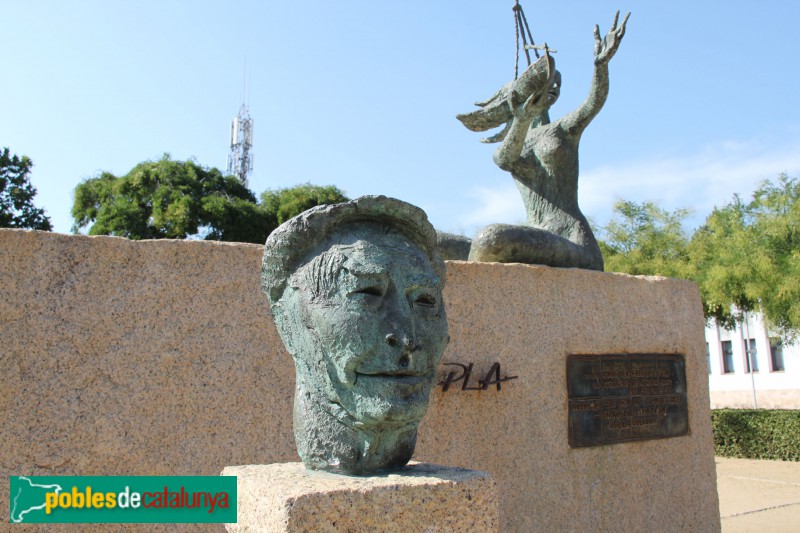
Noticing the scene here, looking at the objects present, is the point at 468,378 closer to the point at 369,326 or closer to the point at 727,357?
the point at 369,326

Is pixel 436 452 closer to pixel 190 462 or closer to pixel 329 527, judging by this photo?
pixel 190 462

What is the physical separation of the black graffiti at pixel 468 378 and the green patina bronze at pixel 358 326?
69.6 inches

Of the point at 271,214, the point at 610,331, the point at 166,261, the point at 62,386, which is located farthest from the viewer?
the point at 271,214

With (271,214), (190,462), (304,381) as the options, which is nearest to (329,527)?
(304,381)

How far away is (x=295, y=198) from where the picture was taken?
67.8 ft

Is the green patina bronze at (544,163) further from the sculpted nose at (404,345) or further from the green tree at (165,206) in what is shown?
the green tree at (165,206)

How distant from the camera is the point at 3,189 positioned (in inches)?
591

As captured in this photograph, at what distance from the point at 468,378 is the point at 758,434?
9657 mm

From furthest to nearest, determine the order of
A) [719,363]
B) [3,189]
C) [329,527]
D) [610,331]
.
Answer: [719,363] < [3,189] < [610,331] < [329,527]

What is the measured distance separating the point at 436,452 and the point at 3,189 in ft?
48.7

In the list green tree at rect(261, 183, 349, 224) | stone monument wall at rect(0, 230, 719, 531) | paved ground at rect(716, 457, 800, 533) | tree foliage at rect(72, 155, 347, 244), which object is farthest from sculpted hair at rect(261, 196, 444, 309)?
green tree at rect(261, 183, 349, 224)

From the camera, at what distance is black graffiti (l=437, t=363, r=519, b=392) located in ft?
12.3

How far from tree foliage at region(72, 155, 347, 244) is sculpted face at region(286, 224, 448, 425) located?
55.9ft

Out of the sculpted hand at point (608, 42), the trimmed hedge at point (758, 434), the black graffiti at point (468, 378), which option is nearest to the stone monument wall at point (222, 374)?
the black graffiti at point (468, 378)
